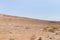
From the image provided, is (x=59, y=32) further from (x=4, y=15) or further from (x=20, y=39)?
(x=4, y=15)

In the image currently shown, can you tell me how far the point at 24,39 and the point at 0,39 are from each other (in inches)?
91.8

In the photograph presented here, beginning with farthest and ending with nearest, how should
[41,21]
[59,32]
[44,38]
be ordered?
1. [41,21]
2. [59,32]
3. [44,38]

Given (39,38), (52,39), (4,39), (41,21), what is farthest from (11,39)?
(41,21)

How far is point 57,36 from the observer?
15516 millimetres

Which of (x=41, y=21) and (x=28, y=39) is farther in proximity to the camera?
(x=41, y=21)

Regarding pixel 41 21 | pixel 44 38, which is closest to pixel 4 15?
pixel 41 21

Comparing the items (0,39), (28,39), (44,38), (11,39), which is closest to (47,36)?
(44,38)

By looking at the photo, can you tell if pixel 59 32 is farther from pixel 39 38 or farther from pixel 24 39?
pixel 24 39

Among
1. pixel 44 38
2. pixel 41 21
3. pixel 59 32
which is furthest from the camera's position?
pixel 41 21

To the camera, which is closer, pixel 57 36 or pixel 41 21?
pixel 57 36

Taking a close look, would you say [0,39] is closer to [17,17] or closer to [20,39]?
[20,39]

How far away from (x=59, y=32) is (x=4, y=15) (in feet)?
77.1

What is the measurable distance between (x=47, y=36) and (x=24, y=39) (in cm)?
268

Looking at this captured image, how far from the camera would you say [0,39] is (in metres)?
16.8
